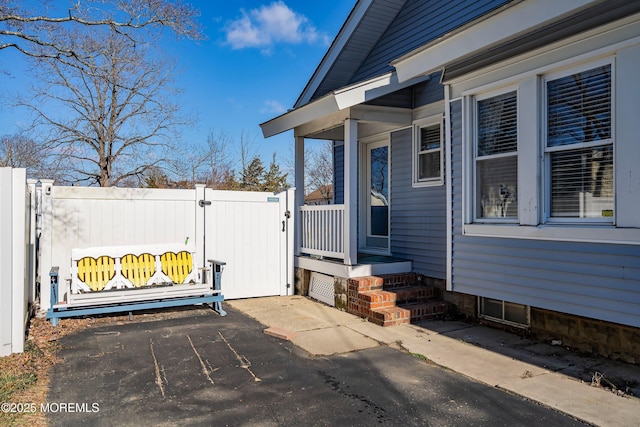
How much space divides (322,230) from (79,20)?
192 inches

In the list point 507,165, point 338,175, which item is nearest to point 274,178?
point 338,175

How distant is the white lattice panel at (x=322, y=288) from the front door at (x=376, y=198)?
1.32 metres

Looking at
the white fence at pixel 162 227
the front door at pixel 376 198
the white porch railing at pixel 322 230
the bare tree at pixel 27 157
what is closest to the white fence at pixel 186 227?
the white fence at pixel 162 227

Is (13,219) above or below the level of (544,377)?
above

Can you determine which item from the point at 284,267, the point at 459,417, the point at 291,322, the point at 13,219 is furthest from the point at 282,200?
the point at 459,417

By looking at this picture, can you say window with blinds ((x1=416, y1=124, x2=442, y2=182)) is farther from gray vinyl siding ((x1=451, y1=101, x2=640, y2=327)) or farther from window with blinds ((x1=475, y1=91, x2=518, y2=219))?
window with blinds ((x1=475, y1=91, x2=518, y2=219))

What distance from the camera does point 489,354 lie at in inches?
181

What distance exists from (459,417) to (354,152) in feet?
13.8

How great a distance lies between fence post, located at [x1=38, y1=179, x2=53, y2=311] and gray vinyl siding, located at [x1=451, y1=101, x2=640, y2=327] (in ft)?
18.7

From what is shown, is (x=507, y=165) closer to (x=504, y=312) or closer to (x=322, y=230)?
(x=504, y=312)

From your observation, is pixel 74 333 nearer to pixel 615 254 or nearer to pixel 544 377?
pixel 544 377

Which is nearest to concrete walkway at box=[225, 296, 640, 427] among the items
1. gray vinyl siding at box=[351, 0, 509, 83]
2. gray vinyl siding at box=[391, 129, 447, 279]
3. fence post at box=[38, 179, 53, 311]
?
gray vinyl siding at box=[391, 129, 447, 279]

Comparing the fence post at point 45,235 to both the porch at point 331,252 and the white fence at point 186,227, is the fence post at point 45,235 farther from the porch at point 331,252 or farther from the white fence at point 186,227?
the porch at point 331,252

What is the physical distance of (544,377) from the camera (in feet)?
12.9
